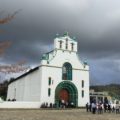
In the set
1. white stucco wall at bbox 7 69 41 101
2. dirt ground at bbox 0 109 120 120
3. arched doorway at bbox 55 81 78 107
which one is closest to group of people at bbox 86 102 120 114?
dirt ground at bbox 0 109 120 120

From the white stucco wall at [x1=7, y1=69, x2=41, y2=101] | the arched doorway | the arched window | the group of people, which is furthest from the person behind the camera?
the arched window

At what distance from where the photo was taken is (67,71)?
48125 millimetres

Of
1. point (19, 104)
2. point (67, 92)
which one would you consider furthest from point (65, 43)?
point (19, 104)

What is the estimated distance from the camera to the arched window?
4750 centimetres

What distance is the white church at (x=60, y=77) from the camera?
45.8 m

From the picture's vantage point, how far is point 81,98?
160 ft

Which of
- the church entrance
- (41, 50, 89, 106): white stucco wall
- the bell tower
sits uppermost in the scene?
the bell tower

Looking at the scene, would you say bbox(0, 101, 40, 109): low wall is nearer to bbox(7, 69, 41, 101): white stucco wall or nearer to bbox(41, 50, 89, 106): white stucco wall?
bbox(41, 50, 89, 106): white stucco wall

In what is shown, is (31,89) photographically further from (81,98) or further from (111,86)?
(111,86)

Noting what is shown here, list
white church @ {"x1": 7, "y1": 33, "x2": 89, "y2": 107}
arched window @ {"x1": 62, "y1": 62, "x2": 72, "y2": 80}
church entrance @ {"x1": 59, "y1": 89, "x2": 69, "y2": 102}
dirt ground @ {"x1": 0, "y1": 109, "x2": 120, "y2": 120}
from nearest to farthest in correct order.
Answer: dirt ground @ {"x1": 0, "y1": 109, "x2": 120, "y2": 120}
white church @ {"x1": 7, "y1": 33, "x2": 89, "y2": 107}
church entrance @ {"x1": 59, "y1": 89, "x2": 69, "y2": 102}
arched window @ {"x1": 62, "y1": 62, "x2": 72, "y2": 80}

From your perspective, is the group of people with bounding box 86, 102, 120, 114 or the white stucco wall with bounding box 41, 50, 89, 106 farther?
the white stucco wall with bounding box 41, 50, 89, 106

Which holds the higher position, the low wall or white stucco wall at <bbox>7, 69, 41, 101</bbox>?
white stucco wall at <bbox>7, 69, 41, 101</bbox>

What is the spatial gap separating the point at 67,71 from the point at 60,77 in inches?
71.5

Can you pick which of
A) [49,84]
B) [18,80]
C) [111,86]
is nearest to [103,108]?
[49,84]
